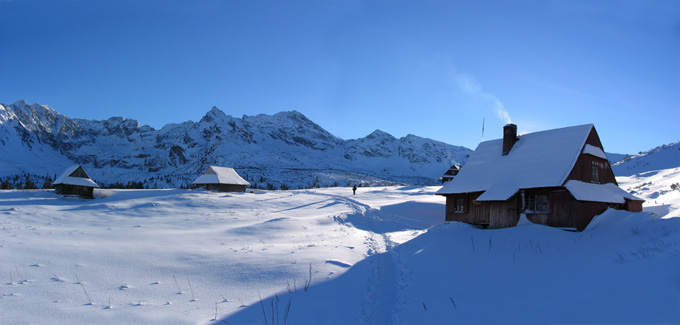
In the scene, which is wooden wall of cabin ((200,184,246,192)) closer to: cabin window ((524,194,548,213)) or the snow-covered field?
the snow-covered field

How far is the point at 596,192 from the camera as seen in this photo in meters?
22.2

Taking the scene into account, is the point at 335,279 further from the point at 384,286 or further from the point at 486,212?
the point at 486,212

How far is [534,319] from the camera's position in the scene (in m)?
7.20

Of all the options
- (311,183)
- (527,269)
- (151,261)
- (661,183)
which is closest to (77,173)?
(151,261)

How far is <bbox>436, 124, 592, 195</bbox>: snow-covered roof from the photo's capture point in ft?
72.3

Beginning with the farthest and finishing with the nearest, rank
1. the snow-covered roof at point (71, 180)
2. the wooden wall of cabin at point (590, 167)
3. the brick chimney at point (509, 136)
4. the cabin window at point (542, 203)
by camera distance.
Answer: the snow-covered roof at point (71, 180) → the brick chimney at point (509, 136) → the wooden wall of cabin at point (590, 167) → the cabin window at point (542, 203)

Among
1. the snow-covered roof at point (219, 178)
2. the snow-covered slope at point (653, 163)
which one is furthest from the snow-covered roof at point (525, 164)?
the snow-covered roof at point (219, 178)

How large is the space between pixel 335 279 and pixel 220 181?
150 ft

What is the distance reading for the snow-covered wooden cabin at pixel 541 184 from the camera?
21.3m

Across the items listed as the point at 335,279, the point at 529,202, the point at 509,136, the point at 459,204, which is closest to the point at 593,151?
the point at 509,136

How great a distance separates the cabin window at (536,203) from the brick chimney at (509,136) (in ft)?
16.1

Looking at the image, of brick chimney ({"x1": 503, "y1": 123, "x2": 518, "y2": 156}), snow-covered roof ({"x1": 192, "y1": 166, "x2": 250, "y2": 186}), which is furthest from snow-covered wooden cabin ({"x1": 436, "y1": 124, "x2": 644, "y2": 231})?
snow-covered roof ({"x1": 192, "y1": 166, "x2": 250, "y2": 186})

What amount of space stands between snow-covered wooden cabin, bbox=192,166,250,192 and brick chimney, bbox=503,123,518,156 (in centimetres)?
3901

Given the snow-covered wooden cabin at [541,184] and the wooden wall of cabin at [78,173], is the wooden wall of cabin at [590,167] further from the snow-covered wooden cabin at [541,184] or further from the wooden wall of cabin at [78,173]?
the wooden wall of cabin at [78,173]
